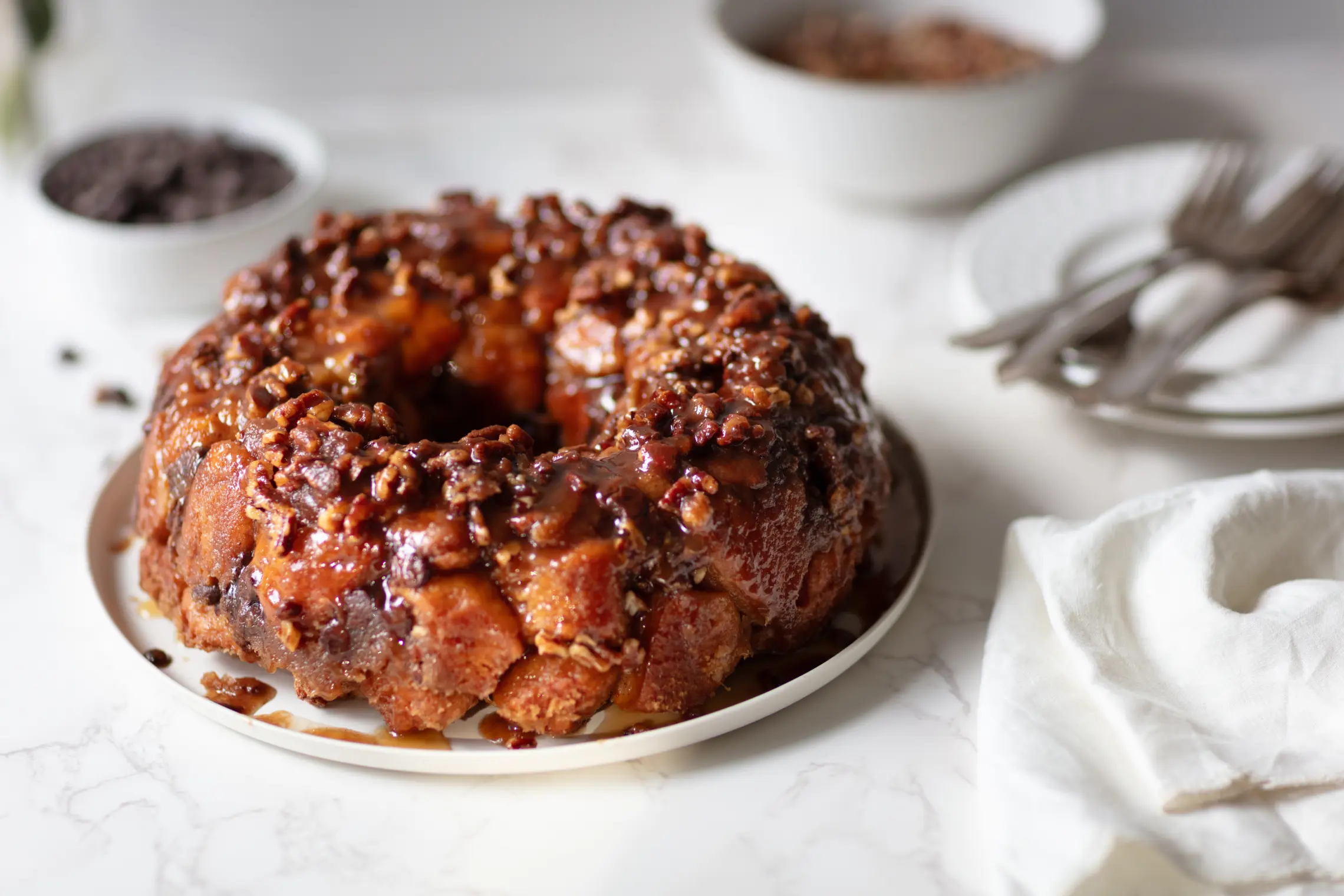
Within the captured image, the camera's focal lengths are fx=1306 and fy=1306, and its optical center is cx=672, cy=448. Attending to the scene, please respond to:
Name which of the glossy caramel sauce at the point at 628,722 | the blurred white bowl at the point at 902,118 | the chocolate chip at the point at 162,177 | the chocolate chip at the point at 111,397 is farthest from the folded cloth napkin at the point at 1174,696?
the chocolate chip at the point at 162,177

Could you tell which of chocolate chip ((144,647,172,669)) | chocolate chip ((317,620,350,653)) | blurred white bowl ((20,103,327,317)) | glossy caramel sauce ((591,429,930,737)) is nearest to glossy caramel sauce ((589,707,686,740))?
glossy caramel sauce ((591,429,930,737))

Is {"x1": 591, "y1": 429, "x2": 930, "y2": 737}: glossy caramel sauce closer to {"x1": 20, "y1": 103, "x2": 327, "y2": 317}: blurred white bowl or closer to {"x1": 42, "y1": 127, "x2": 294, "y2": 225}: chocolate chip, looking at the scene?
{"x1": 20, "y1": 103, "x2": 327, "y2": 317}: blurred white bowl

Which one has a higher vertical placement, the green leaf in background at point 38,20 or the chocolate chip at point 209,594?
the green leaf in background at point 38,20

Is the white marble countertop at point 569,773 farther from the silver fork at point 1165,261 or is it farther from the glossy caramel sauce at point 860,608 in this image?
the silver fork at point 1165,261

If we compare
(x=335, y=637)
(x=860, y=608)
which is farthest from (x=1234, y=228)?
(x=335, y=637)

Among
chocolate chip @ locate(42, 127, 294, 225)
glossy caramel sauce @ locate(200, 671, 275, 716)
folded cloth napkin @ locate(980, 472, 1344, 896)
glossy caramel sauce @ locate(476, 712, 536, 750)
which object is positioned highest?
folded cloth napkin @ locate(980, 472, 1344, 896)

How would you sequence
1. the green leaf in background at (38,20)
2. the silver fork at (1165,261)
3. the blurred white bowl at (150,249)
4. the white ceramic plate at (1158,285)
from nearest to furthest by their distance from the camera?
1. the white ceramic plate at (1158,285)
2. the silver fork at (1165,261)
3. the blurred white bowl at (150,249)
4. the green leaf in background at (38,20)

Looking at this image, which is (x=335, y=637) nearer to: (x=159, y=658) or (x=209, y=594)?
(x=209, y=594)
